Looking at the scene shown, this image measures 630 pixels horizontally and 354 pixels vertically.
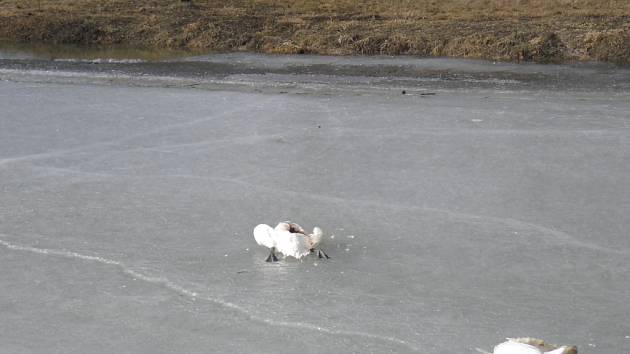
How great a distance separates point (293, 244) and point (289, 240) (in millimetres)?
28

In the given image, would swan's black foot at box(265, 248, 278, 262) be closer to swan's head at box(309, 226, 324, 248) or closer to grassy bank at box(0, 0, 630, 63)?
swan's head at box(309, 226, 324, 248)

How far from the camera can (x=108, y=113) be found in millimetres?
7805

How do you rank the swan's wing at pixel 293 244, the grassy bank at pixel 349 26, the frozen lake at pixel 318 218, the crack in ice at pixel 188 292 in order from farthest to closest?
the grassy bank at pixel 349 26 < the swan's wing at pixel 293 244 < the frozen lake at pixel 318 218 < the crack in ice at pixel 188 292

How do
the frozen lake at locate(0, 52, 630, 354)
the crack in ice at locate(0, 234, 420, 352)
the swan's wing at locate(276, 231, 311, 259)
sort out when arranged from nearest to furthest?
the crack in ice at locate(0, 234, 420, 352) → the frozen lake at locate(0, 52, 630, 354) → the swan's wing at locate(276, 231, 311, 259)

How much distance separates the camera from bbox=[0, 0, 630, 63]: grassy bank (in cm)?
1197

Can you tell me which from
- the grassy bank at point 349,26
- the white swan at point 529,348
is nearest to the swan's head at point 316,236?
the white swan at point 529,348

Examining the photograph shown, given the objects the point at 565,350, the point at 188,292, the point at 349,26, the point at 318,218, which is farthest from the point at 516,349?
the point at 349,26

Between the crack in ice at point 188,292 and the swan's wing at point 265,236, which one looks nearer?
the crack in ice at point 188,292

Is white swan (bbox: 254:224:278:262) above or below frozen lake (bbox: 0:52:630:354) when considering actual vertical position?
above

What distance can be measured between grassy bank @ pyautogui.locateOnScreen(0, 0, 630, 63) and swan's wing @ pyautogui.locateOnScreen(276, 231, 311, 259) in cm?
798

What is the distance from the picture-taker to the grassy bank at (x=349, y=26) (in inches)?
471

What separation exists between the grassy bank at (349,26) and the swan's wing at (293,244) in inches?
314

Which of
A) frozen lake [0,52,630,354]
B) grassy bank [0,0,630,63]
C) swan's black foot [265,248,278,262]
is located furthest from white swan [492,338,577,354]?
grassy bank [0,0,630,63]

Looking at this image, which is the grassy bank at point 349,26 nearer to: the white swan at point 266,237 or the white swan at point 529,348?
the white swan at point 266,237
